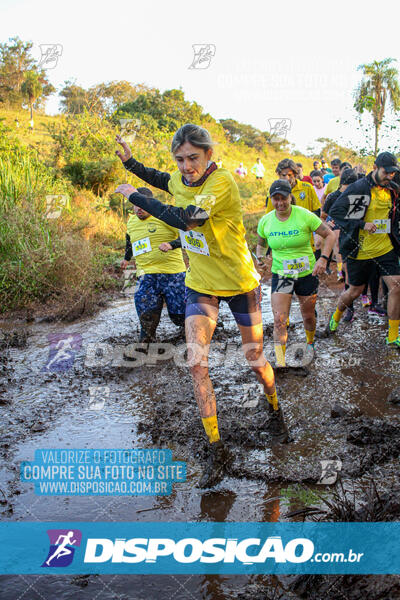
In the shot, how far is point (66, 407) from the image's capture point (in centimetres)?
489

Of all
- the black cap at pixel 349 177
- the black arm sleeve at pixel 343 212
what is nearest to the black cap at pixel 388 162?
the black arm sleeve at pixel 343 212

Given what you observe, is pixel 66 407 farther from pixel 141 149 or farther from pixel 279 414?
pixel 141 149

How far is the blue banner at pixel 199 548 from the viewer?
2.50m

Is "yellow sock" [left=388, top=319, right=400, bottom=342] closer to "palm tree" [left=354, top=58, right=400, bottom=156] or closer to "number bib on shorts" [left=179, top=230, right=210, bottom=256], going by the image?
"number bib on shorts" [left=179, top=230, right=210, bottom=256]

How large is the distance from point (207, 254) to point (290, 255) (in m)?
2.02

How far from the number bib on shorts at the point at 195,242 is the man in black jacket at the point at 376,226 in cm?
286

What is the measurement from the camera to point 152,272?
627 centimetres

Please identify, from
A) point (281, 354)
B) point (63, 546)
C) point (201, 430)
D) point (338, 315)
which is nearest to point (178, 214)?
point (201, 430)

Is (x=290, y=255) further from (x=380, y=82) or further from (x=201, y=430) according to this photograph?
(x=380, y=82)

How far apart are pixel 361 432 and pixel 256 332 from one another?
3.77ft

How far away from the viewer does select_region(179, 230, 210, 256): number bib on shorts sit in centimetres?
337

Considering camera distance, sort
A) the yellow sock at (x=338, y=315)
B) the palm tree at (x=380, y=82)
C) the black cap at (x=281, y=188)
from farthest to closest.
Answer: the palm tree at (x=380, y=82) → the yellow sock at (x=338, y=315) → the black cap at (x=281, y=188)

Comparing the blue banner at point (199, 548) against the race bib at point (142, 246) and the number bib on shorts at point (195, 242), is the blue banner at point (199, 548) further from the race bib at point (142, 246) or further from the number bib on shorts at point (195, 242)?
the race bib at point (142, 246)

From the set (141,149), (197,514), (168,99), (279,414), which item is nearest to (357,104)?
(141,149)
